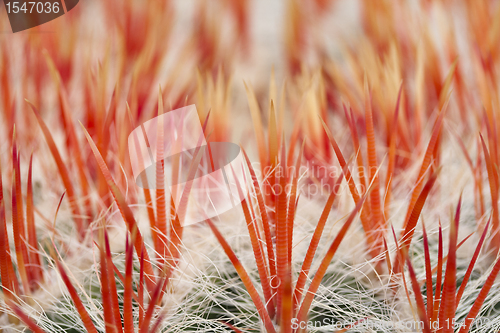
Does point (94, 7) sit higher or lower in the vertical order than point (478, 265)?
higher

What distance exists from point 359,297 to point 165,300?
0.16 metres

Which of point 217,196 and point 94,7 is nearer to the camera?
point 217,196

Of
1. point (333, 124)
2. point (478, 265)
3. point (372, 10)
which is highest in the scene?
point (372, 10)

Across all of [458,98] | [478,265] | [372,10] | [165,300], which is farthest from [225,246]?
[372,10]

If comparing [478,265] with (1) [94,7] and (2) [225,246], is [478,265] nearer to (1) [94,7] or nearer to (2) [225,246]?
(2) [225,246]

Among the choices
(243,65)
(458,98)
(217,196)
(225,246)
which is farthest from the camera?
(243,65)

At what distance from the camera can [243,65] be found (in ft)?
1.81

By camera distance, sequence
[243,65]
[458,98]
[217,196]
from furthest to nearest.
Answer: [243,65], [458,98], [217,196]
